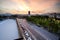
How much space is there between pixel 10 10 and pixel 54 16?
163 centimetres

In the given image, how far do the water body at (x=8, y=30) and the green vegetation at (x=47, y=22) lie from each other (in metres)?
0.63

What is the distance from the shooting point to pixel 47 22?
529cm

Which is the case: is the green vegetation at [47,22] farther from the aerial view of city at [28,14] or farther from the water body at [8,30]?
the water body at [8,30]

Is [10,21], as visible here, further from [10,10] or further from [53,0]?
[53,0]

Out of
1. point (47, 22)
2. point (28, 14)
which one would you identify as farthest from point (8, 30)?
point (47, 22)

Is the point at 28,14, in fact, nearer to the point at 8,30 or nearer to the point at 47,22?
the point at 47,22

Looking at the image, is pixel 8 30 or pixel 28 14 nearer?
pixel 8 30

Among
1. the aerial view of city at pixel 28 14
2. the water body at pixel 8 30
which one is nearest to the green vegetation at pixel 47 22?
the aerial view of city at pixel 28 14

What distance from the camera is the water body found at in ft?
15.4

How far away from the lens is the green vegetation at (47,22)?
478cm

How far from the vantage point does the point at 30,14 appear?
5.71 metres

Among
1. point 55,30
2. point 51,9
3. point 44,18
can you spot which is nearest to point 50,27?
point 55,30

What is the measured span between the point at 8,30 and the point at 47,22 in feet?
4.44

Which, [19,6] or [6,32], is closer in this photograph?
[6,32]
